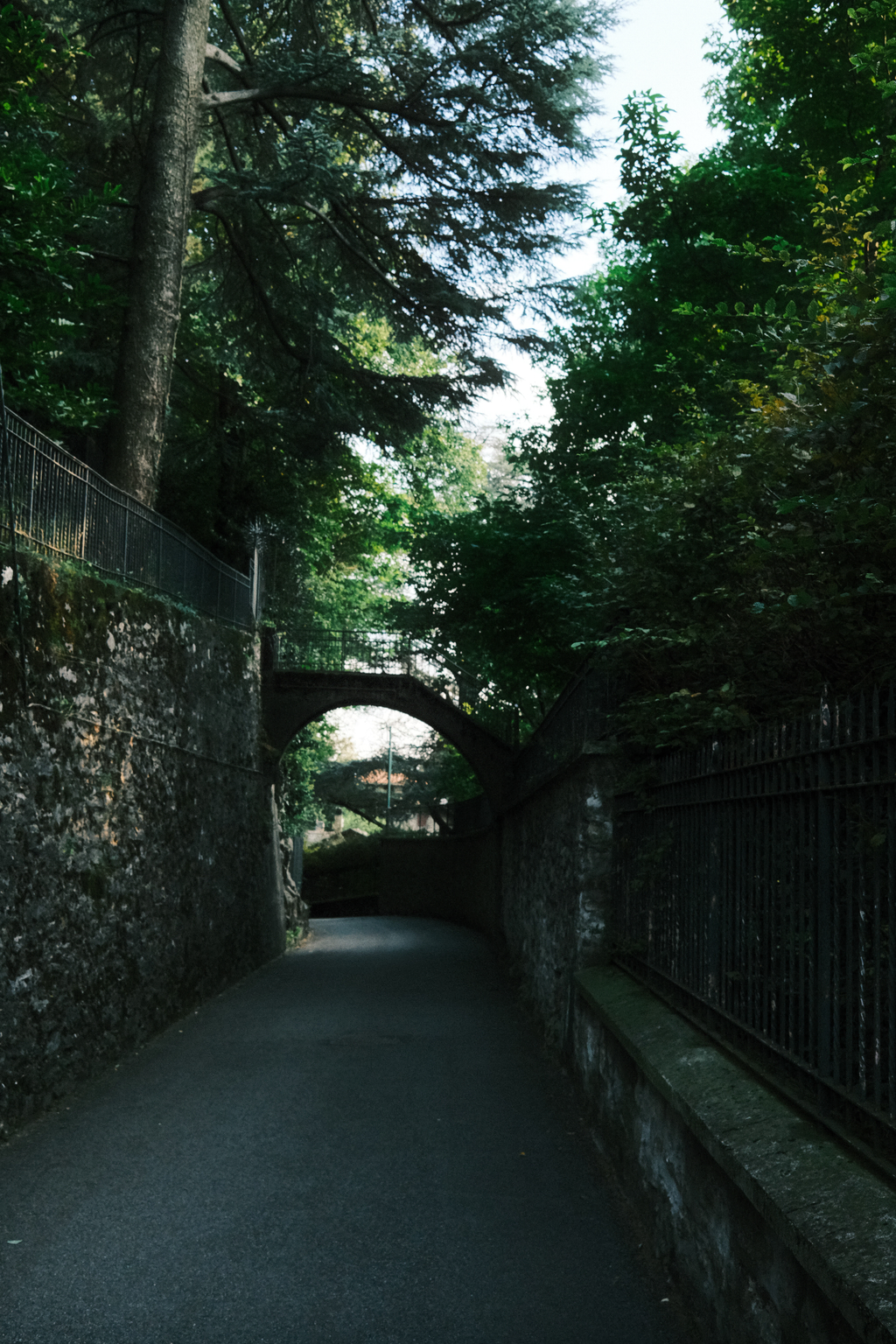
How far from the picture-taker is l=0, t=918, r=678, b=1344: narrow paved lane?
416 cm

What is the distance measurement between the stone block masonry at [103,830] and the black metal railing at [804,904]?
4725 millimetres

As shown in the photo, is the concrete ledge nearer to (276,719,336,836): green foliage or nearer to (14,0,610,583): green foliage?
(14,0,610,583): green foliage

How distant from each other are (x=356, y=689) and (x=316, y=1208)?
18.7 metres

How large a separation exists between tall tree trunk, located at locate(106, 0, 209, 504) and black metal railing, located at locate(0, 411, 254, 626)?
49.0 inches

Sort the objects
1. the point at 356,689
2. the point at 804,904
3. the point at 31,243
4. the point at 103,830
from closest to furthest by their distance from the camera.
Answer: the point at 804,904 < the point at 31,243 < the point at 103,830 < the point at 356,689

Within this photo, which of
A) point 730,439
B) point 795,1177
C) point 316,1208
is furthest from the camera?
point 730,439

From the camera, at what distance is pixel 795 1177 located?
10.6 feet

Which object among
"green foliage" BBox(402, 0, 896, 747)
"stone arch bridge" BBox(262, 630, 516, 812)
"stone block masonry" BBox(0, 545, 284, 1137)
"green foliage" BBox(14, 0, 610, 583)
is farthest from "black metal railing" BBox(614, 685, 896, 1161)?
"stone arch bridge" BBox(262, 630, 516, 812)

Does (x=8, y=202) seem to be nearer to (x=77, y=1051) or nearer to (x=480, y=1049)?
(x=77, y=1051)

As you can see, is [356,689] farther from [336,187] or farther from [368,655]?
[336,187]

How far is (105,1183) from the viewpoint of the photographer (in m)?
5.83

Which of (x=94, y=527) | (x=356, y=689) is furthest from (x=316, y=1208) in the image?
(x=356, y=689)

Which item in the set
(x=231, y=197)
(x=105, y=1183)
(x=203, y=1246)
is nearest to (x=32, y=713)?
(x=105, y=1183)

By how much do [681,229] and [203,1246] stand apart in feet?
49.5
